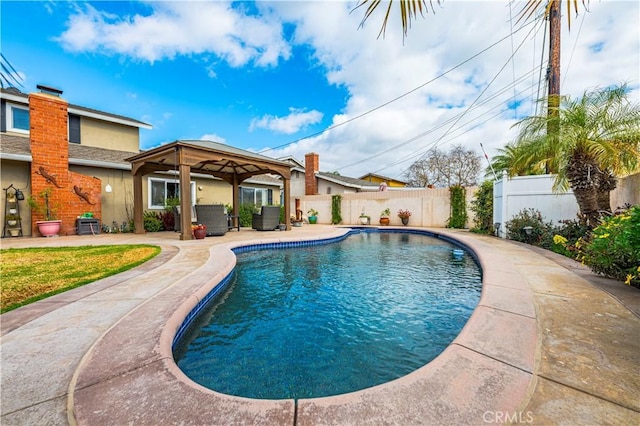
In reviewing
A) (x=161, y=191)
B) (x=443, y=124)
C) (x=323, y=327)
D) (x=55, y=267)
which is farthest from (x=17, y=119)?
(x=443, y=124)

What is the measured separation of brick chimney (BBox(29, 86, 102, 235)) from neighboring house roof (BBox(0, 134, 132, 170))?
1.17 feet

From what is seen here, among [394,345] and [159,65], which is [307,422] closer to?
[394,345]

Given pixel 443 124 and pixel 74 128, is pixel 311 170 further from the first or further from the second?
pixel 74 128

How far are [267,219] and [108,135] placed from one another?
863cm

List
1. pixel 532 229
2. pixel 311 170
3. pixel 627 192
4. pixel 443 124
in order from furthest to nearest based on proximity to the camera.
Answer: pixel 443 124 → pixel 311 170 → pixel 532 229 → pixel 627 192

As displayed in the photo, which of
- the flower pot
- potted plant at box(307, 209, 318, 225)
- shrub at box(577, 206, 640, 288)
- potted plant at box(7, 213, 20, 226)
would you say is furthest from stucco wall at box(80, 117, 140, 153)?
shrub at box(577, 206, 640, 288)

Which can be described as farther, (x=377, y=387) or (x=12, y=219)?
(x=12, y=219)

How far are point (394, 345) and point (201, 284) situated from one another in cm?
282

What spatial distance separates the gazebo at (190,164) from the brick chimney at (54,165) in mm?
1783

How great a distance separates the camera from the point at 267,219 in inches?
492

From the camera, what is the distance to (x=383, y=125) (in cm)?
2264

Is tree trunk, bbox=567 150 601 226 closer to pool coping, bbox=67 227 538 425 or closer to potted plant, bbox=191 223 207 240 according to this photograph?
pool coping, bbox=67 227 538 425

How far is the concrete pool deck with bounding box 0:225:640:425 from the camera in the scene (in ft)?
5.20

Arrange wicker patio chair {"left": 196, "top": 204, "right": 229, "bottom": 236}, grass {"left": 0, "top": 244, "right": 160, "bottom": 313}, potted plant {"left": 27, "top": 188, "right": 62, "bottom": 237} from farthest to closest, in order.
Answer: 1. wicker patio chair {"left": 196, "top": 204, "right": 229, "bottom": 236}
2. potted plant {"left": 27, "top": 188, "right": 62, "bottom": 237}
3. grass {"left": 0, "top": 244, "right": 160, "bottom": 313}
